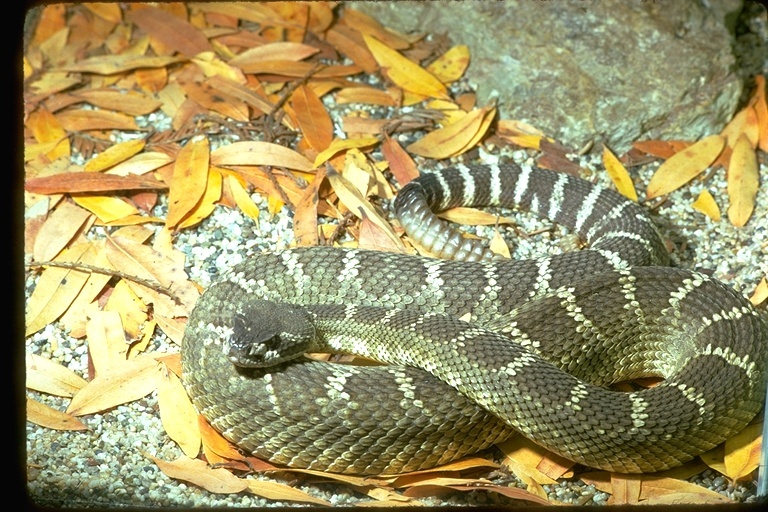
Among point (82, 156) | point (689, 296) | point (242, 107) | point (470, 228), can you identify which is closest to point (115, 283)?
point (82, 156)

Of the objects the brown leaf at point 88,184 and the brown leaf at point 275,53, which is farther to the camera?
the brown leaf at point 275,53

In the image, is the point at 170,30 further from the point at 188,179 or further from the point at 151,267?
the point at 151,267

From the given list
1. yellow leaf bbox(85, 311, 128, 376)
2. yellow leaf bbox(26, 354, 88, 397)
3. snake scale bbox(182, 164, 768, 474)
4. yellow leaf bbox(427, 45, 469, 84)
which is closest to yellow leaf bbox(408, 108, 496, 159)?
yellow leaf bbox(427, 45, 469, 84)

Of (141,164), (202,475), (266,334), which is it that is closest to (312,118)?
(141,164)

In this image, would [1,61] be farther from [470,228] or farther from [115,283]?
[470,228]

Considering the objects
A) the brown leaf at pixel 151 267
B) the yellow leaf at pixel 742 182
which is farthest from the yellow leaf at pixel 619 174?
the brown leaf at pixel 151 267

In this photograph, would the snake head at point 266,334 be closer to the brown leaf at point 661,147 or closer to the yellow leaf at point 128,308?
→ the yellow leaf at point 128,308
